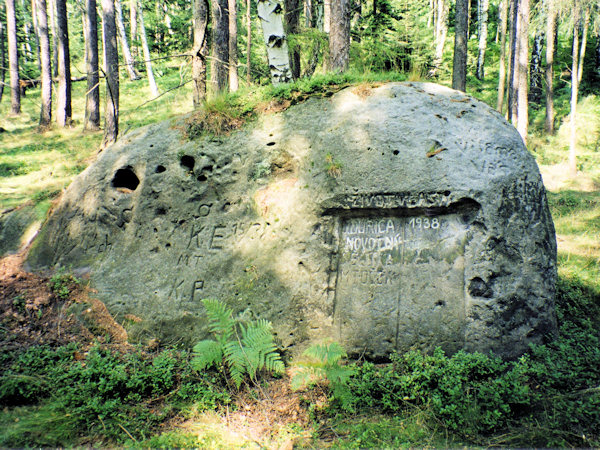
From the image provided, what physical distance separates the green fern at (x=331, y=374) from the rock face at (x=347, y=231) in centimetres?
56

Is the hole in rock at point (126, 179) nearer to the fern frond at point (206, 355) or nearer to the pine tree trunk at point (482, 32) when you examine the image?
the fern frond at point (206, 355)

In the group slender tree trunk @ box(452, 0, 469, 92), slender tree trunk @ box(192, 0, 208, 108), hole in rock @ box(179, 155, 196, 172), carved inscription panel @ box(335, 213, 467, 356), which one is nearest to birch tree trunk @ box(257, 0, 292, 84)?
slender tree trunk @ box(192, 0, 208, 108)

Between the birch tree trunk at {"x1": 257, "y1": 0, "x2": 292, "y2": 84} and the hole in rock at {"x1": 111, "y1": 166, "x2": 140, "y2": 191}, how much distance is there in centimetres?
277

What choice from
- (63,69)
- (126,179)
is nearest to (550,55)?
(126,179)

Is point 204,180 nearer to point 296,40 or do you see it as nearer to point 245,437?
point 245,437

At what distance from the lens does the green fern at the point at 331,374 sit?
3.70 metres

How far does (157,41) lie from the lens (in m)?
30.4

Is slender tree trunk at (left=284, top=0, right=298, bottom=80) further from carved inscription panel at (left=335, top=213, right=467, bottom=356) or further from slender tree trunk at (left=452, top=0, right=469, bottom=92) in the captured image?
carved inscription panel at (left=335, top=213, right=467, bottom=356)

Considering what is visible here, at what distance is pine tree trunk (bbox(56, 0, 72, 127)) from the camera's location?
47.5ft

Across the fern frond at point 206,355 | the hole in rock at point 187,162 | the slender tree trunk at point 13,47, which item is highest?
the slender tree trunk at point 13,47

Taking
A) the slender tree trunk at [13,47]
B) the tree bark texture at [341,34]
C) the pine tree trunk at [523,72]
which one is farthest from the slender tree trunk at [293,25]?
the slender tree trunk at [13,47]

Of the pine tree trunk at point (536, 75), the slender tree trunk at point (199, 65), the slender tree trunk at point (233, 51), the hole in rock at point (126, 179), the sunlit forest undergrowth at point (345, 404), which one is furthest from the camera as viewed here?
the pine tree trunk at point (536, 75)

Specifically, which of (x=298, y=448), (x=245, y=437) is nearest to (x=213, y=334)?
(x=245, y=437)

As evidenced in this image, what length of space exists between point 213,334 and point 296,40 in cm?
591
